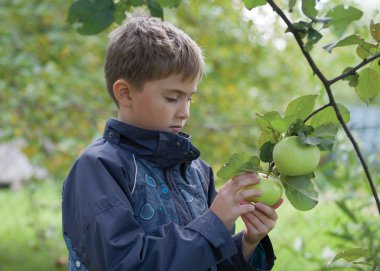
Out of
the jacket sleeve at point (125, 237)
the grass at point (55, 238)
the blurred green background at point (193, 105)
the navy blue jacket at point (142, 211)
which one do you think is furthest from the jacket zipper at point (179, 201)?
the grass at point (55, 238)

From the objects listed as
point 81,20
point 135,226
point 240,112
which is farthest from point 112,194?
point 240,112

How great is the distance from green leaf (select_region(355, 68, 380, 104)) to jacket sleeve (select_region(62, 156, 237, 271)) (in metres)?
0.40

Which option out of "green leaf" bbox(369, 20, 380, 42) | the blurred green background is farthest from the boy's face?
the blurred green background

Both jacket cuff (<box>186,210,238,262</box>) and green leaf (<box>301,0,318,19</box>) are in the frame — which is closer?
green leaf (<box>301,0,318,19</box>)

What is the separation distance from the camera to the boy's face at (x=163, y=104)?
60.6 inches

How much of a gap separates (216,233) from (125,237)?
0.63ft

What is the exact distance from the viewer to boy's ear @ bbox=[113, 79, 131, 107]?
1616 mm

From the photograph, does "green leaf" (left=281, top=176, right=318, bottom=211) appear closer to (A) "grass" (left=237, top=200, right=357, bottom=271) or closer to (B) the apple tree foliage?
(B) the apple tree foliage

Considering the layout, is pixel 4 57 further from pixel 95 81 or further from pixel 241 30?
pixel 241 30

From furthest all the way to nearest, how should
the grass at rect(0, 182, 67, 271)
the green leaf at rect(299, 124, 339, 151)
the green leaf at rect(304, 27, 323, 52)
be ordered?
the grass at rect(0, 182, 67, 271)
the green leaf at rect(299, 124, 339, 151)
the green leaf at rect(304, 27, 323, 52)

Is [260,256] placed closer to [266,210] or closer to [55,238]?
[266,210]

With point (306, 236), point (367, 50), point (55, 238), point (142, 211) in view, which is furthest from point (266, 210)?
point (55, 238)

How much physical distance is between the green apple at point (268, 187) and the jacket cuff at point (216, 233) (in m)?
0.09

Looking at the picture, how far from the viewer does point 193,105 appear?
3.89 m
